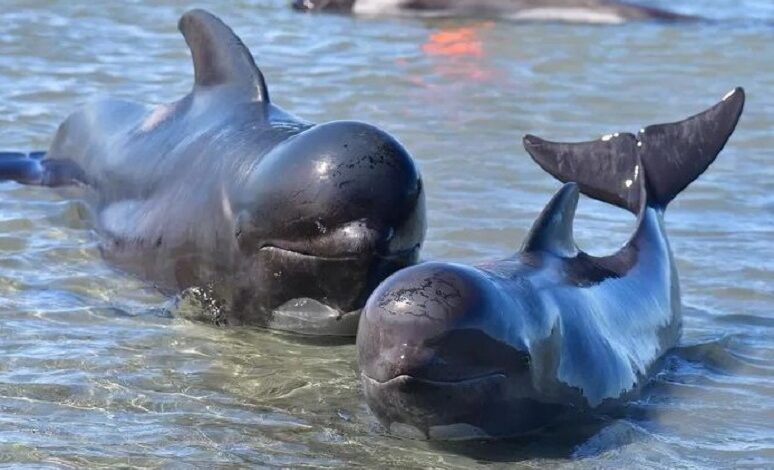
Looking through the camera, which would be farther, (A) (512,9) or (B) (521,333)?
(A) (512,9)

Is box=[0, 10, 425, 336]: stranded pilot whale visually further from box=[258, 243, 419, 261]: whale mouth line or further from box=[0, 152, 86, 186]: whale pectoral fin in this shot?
box=[0, 152, 86, 186]: whale pectoral fin

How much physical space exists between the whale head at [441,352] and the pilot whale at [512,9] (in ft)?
38.8

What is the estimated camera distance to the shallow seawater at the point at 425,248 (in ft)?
17.7

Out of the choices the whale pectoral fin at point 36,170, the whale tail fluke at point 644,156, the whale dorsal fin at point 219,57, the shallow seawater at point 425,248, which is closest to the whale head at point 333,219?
the shallow seawater at point 425,248

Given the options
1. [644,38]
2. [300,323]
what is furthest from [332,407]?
[644,38]

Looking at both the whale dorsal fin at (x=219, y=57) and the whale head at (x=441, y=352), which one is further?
the whale dorsal fin at (x=219, y=57)

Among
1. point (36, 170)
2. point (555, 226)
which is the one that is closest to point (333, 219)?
point (555, 226)

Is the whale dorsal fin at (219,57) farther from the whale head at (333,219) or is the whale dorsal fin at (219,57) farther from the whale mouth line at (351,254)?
the whale mouth line at (351,254)

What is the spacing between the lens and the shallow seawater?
5.39m

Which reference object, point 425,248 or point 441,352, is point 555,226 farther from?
point 425,248

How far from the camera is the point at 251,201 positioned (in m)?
6.38

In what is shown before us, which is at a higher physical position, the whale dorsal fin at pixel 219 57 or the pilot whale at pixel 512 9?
the whale dorsal fin at pixel 219 57

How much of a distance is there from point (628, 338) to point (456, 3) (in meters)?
12.3

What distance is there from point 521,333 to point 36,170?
16.4 feet
